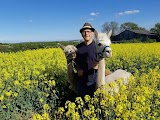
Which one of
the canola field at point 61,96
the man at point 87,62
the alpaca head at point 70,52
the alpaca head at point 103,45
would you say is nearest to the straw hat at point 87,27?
the man at point 87,62

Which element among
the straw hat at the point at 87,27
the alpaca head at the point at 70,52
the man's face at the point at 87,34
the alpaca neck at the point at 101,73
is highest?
the straw hat at the point at 87,27

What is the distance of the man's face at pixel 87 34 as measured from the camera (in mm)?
5936

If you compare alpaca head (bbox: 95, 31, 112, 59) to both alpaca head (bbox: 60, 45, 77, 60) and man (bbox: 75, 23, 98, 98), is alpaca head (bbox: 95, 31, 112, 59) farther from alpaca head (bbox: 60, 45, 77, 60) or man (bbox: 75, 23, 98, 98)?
alpaca head (bbox: 60, 45, 77, 60)

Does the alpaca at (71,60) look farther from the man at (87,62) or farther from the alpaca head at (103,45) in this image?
the alpaca head at (103,45)

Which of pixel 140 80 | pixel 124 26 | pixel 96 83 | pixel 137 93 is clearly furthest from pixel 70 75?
pixel 124 26

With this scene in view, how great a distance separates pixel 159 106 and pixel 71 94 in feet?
10.2

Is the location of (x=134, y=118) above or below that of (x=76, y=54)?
below

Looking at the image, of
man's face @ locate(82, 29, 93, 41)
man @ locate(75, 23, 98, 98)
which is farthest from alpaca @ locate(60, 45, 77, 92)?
man's face @ locate(82, 29, 93, 41)

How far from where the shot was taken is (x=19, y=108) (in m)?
6.17

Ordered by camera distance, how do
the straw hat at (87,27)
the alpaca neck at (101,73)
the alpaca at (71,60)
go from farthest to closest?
the alpaca at (71,60) → the straw hat at (87,27) → the alpaca neck at (101,73)

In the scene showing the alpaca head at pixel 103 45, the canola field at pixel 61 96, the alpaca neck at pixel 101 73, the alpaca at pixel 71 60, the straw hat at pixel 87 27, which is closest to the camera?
the canola field at pixel 61 96

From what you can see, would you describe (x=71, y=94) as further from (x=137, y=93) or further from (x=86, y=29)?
(x=137, y=93)

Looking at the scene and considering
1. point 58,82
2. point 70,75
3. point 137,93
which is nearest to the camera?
point 137,93

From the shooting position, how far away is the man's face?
5.94 metres
